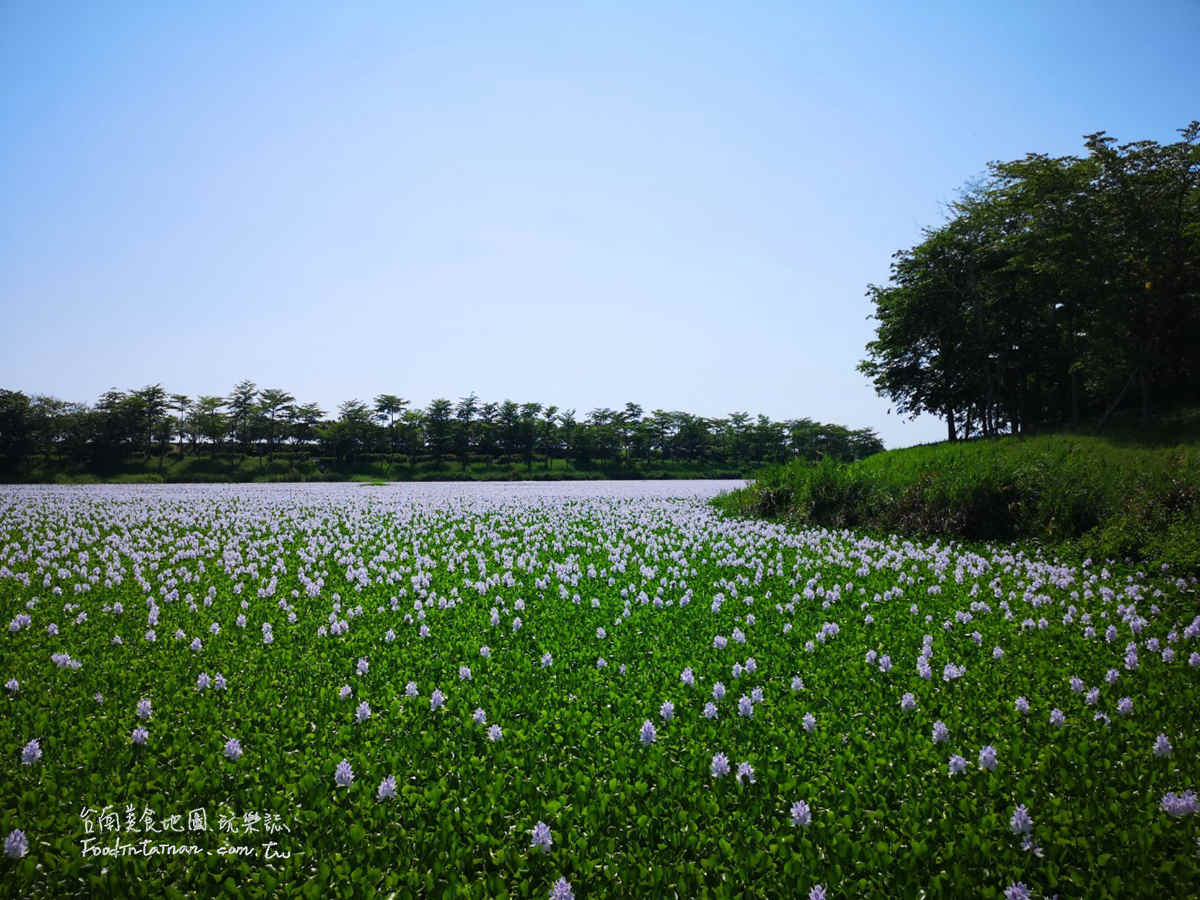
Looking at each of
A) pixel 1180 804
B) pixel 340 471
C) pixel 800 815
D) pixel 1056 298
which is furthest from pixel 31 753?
pixel 340 471

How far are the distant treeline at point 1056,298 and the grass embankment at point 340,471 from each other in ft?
86.2

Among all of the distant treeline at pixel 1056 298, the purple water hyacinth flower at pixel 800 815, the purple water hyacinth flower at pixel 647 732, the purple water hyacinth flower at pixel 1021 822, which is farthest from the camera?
the distant treeline at pixel 1056 298

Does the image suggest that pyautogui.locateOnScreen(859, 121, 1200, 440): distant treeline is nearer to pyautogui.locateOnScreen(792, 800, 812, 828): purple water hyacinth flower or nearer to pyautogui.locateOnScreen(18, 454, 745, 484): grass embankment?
pyautogui.locateOnScreen(18, 454, 745, 484): grass embankment

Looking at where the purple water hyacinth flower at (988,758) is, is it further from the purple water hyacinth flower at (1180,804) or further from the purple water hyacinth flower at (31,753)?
the purple water hyacinth flower at (31,753)

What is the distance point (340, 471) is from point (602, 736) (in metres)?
60.7

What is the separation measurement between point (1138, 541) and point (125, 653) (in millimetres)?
14557

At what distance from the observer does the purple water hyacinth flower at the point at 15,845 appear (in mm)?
2971

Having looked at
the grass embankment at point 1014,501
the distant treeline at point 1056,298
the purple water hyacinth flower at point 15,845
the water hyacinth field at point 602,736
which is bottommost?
the water hyacinth field at point 602,736

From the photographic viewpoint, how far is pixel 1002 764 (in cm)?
393

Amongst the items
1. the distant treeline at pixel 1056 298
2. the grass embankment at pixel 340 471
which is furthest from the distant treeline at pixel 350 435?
the distant treeline at pixel 1056 298

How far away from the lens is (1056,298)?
3216 centimetres

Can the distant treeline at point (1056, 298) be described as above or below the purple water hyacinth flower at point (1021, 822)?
above

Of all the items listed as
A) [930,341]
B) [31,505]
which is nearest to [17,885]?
[31,505]

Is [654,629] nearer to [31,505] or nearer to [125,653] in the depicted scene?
[125,653]
